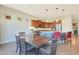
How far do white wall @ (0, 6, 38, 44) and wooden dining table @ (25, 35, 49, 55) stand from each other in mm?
221

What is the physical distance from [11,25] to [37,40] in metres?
0.74

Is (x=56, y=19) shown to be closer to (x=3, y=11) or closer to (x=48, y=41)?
(x=48, y=41)

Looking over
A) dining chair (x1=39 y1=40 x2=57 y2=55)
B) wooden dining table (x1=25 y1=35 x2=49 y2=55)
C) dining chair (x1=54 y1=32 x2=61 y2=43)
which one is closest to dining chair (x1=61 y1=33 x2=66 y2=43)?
dining chair (x1=54 y1=32 x2=61 y2=43)

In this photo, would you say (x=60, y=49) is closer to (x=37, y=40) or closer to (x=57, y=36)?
(x=57, y=36)

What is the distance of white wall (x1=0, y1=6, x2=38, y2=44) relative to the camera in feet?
10.3

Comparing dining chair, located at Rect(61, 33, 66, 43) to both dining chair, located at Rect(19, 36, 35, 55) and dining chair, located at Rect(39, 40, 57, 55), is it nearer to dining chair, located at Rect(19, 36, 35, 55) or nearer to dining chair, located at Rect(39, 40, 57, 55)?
dining chair, located at Rect(39, 40, 57, 55)

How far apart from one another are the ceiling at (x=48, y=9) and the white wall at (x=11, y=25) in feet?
0.45

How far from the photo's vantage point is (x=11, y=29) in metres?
3.27

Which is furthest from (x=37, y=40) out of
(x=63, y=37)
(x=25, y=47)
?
(x=63, y=37)

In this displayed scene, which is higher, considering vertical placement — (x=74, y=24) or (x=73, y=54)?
(x=74, y=24)

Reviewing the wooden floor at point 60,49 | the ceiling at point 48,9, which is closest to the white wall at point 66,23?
the ceiling at point 48,9

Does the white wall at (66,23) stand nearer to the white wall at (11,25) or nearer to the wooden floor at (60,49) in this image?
the wooden floor at (60,49)
